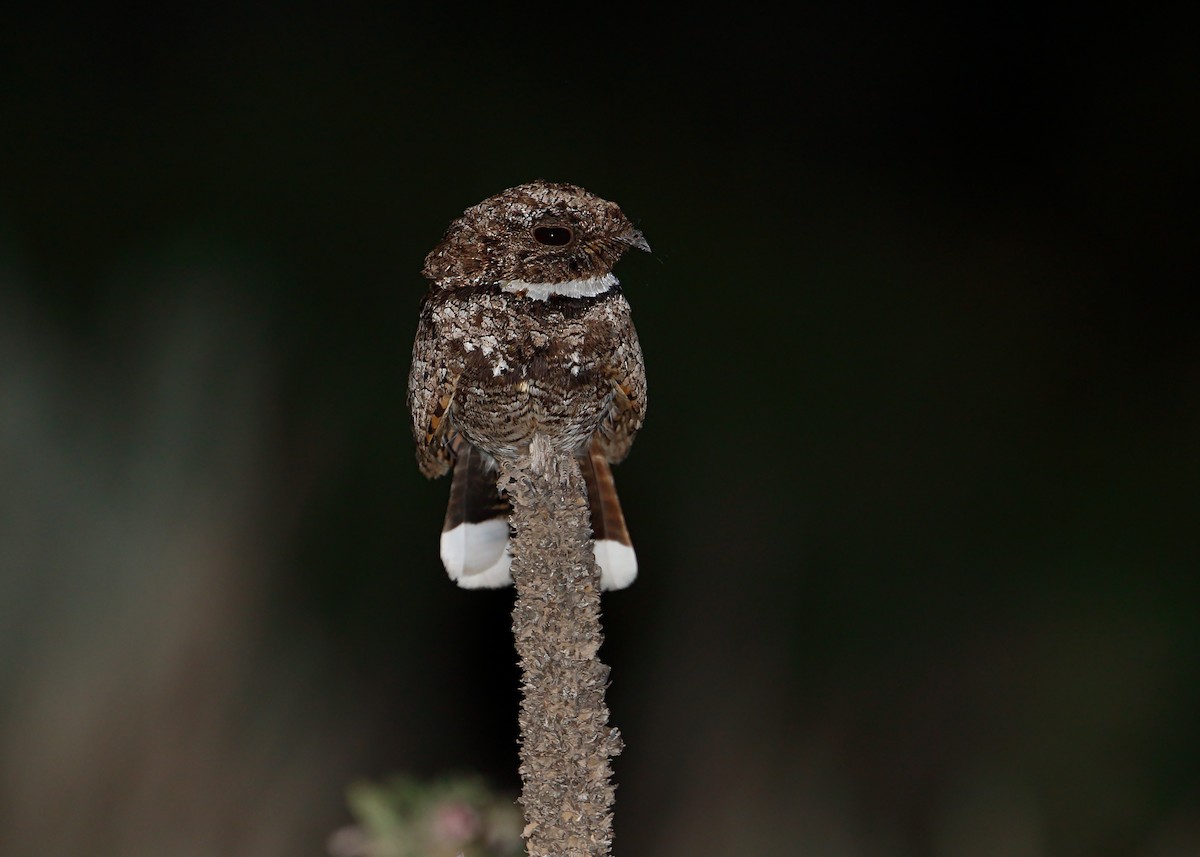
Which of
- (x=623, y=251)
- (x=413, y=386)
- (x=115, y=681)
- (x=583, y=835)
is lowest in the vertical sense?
(x=115, y=681)

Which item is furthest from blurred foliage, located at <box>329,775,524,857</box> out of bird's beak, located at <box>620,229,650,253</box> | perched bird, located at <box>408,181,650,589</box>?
bird's beak, located at <box>620,229,650,253</box>

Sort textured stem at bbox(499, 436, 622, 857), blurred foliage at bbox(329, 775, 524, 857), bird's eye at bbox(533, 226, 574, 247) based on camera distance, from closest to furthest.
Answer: textured stem at bbox(499, 436, 622, 857) < bird's eye at bbox(533, 226, 574, 247) < blurred foliage at bbox(329, 775, 524, 857)

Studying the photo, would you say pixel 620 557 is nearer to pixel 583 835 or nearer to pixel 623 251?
pixel 623 251

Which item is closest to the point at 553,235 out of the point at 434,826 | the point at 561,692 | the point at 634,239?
the point at 634,239

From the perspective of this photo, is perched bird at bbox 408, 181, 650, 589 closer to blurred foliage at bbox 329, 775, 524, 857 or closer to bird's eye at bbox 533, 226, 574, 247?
bird's eye at bbox 533, 226, 574, 247

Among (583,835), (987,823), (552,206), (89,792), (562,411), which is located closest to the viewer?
(583,835)

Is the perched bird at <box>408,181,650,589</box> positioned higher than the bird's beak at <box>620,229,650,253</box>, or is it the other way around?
the bird's beak at <box>620,229,650,253</box>

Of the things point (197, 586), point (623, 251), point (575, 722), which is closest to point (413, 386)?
point (623, 251)
